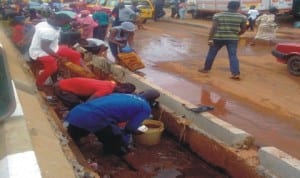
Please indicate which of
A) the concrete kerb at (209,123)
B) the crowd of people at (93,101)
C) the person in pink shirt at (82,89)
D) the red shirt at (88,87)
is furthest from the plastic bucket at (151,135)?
the red shirt at (88,87)

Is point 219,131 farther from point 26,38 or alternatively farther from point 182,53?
point 182,53

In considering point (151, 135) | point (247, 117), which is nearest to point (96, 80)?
point (151, 135)

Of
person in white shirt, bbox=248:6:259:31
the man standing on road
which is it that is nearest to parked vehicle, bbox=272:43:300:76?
the man standing on road

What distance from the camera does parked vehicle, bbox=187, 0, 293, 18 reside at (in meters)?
22.3

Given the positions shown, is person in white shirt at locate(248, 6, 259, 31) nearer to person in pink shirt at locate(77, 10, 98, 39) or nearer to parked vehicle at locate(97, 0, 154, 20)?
parked vehicle at locate(97, 0, 154, 20)

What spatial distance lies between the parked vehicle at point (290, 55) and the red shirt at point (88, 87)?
579cm

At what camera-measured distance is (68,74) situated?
8.83 meters

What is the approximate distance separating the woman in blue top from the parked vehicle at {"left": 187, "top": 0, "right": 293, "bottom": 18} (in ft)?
60.4

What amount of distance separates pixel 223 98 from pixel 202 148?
2481 mm

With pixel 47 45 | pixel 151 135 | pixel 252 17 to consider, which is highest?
pixel 47 45

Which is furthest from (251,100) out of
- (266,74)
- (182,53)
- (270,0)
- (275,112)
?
(270,0)

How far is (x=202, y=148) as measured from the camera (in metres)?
5.78

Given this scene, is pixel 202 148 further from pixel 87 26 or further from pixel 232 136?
pixel 87 26

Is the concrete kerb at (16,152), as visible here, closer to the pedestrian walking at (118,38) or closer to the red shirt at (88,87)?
the red shirt at (88,87)
